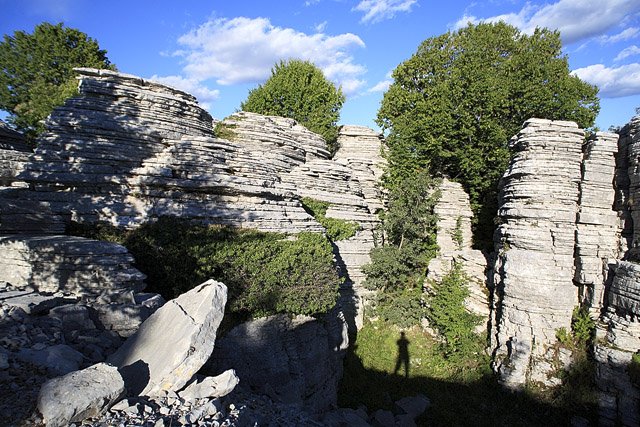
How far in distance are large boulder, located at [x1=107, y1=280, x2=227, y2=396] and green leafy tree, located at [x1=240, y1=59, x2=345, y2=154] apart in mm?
19123

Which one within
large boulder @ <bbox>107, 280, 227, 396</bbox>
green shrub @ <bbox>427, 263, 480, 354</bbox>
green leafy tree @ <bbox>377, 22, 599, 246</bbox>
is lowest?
green shrub @ <bbox>427, 263, 480, 354</bbox>

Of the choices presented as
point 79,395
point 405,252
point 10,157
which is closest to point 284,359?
point 79,395

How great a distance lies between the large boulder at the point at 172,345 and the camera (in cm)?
448

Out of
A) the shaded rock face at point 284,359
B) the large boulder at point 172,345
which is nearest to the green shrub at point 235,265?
the shaded rock face at point 284,359

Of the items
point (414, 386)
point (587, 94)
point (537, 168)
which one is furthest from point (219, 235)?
point (587, 94)

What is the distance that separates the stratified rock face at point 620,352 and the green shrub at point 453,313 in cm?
411

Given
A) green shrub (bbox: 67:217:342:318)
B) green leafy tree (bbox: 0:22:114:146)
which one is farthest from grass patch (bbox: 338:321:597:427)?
green leafy tree (bbox: 0:22:114:146)

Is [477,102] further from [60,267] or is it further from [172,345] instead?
[60,267]

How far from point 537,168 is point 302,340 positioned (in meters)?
10.6

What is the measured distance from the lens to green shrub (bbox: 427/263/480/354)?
44.3 feet

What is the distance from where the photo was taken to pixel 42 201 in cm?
857

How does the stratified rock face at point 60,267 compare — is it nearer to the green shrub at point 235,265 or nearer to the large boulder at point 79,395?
the green shrub at point 235,265

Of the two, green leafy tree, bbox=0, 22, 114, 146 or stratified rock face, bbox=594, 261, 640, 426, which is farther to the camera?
green leafy tree, bbox=0, 22, 114, 146

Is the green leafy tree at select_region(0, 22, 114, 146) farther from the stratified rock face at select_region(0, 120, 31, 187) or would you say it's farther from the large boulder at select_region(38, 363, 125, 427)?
the large boulder at select_region(38, 363, 125, 427)
